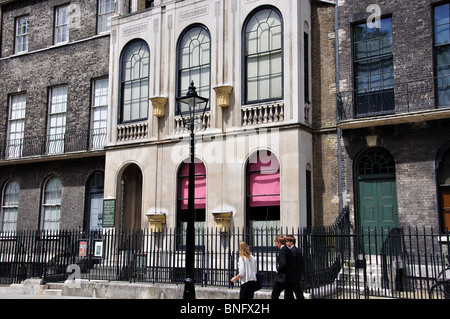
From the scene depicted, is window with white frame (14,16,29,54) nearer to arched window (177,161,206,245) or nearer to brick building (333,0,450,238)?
arched window (177,161,206,245)

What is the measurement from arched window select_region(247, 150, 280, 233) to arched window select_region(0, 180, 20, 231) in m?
12.4

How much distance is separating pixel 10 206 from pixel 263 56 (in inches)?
558

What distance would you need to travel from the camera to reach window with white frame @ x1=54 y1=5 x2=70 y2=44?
22969 mm

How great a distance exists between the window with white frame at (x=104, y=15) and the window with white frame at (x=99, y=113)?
91.9 inches

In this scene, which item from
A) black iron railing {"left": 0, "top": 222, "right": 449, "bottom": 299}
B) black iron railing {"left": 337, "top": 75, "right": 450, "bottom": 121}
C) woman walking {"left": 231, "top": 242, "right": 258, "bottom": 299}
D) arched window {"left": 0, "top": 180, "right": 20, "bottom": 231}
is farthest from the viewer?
arched window {"left": 0, "top": 180, "right": 20, "bottom": 231}

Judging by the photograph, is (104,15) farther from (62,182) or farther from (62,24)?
(62,182)

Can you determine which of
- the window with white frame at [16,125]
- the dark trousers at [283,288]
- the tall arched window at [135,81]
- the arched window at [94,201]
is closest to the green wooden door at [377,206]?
the dark trousers at [283,288]

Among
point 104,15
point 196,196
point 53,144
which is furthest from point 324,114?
point 53,144

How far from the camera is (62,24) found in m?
23.1

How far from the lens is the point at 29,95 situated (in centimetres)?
2327

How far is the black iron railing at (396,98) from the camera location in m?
14.4

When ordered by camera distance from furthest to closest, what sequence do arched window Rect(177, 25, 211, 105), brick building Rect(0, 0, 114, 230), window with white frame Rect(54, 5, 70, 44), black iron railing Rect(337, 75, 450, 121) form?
1. window with white frame Rect(54, 5, 70, 44)
2. brick building Rect(0, 0, 114, 230)
3. arched window Rect(177, 25, 211, 105)
4. black iron railing Rect(337, 75, 450, 121)

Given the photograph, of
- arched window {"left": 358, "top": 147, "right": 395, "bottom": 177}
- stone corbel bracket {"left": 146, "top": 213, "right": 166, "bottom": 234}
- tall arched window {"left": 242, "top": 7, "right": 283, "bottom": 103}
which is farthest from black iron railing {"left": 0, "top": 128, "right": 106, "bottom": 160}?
arched window {"left": 358, "top": 147, "right": 395, "bottom": 177}
